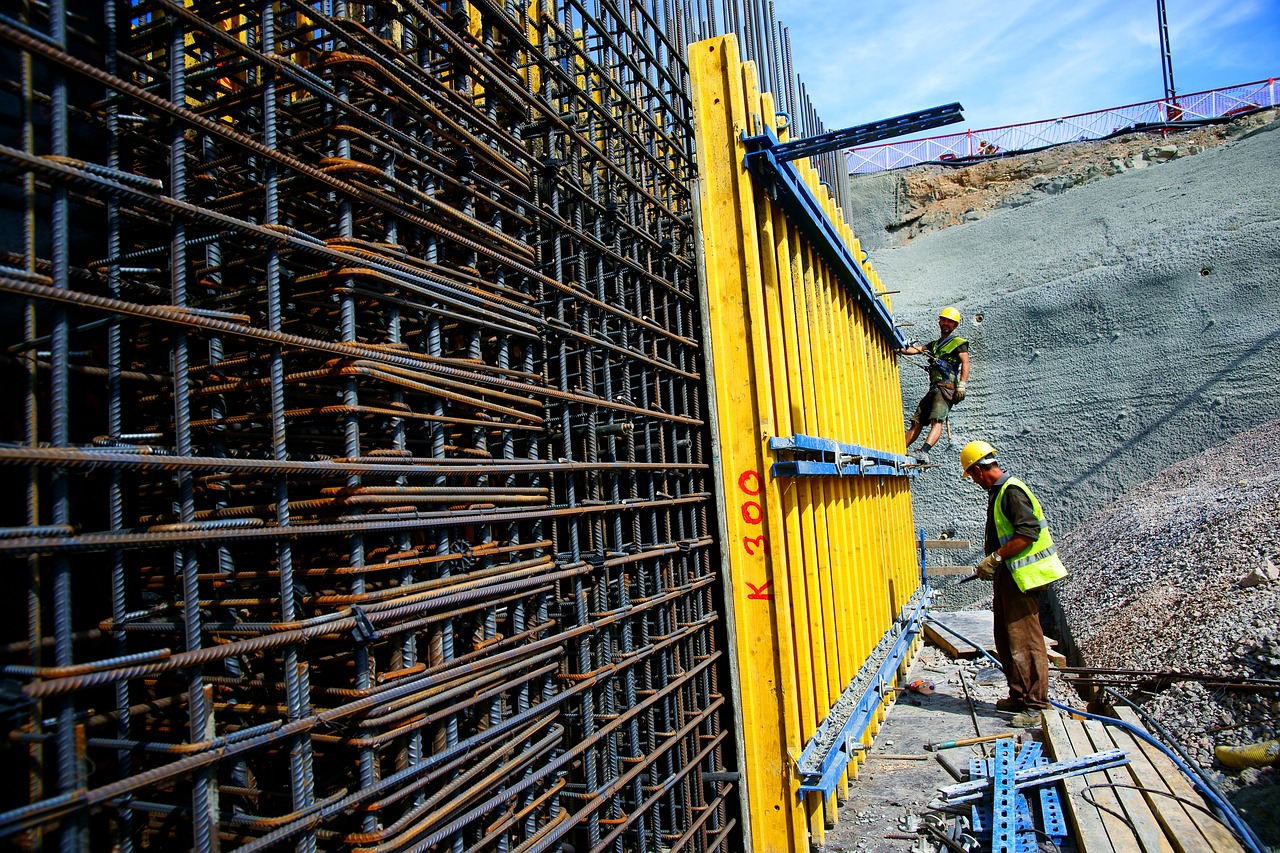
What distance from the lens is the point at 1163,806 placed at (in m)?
3.82

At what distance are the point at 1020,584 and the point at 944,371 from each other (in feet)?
16.7

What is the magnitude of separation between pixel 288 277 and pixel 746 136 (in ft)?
8.97

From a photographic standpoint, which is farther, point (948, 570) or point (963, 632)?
point (948, 570)

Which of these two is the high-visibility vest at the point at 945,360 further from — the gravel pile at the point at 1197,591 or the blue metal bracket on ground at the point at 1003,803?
the blue metal bracket on ground at the point at 1003,803

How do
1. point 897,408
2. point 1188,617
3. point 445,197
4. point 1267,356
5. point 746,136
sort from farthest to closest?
point 1267,356
point 897,408
point 1188,617
point 746,136
point 445,197

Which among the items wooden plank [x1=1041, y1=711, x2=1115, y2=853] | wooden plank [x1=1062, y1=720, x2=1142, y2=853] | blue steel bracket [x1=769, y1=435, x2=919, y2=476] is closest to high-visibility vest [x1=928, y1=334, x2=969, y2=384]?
blue steel bracket [x1=769, y1=435, x2=919, y2=476]

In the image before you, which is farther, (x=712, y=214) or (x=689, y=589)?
(x=712, y=214)

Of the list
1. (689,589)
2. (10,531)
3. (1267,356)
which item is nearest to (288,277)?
(10,531)

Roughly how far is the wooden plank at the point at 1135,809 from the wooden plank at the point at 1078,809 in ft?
0.45

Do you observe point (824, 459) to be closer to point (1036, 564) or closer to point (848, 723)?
point (848, 723)

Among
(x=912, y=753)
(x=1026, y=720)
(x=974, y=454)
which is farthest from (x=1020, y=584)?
(x=912, y=753)

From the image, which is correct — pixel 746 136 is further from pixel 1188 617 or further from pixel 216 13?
pixel 1188 617

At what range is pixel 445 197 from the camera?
255cm

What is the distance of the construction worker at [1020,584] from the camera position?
5.68 meters
